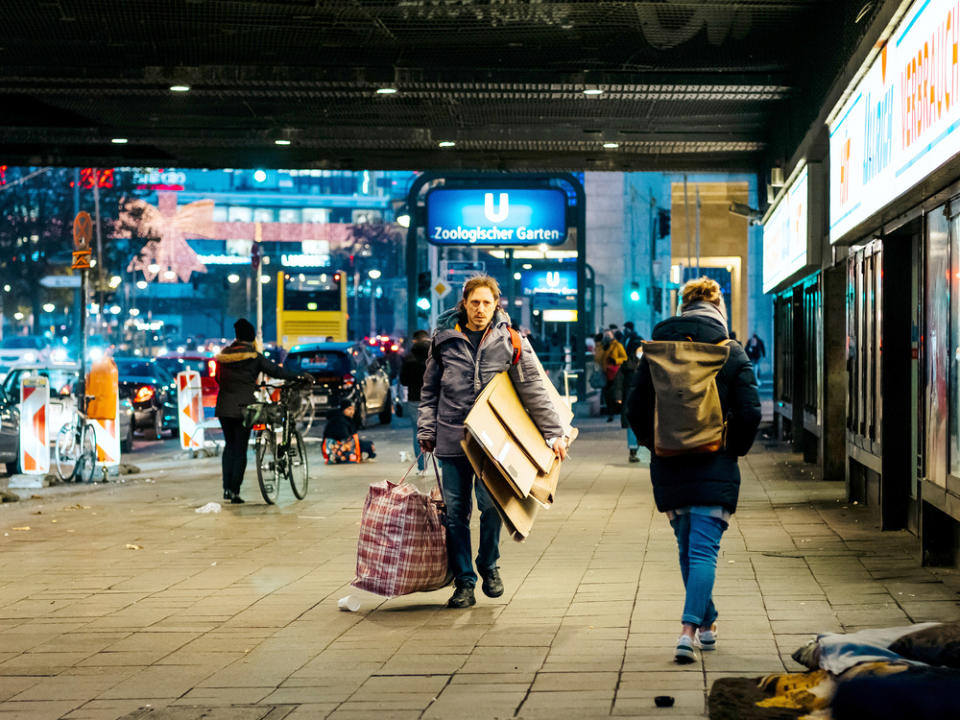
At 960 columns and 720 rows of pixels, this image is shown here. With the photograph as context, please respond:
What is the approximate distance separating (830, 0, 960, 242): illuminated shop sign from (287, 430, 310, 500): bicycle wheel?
616cm

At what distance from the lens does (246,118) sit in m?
20.3

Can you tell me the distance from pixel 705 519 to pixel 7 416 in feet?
45.4

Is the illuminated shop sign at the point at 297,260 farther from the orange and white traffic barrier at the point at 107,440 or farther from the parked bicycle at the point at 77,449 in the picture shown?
the parked bicycle at the point at 77,449

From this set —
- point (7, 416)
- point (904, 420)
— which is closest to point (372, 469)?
point (7, 416)

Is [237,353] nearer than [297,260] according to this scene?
Yes

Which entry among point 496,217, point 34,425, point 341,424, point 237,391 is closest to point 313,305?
point 496,217

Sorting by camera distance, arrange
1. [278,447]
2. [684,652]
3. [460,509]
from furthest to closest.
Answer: [278,447], [460,509], [684,652]

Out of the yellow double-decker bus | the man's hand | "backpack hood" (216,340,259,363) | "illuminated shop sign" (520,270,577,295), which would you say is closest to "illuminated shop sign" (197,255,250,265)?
the yellow double-decker bus

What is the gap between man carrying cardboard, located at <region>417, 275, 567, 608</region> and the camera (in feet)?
27.5

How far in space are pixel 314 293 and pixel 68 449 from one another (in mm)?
41792

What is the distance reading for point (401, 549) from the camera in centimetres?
838

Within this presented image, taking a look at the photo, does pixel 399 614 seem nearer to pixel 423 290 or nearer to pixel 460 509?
pixel 460 509

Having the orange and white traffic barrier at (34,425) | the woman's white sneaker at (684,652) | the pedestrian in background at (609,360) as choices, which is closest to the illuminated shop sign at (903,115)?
the woman's white sneaker at (684,652)

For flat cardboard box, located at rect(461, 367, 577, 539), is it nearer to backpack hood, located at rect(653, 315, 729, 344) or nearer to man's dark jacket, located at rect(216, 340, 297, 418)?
backpack hood, located at rect(653, 315, 729, 344)
